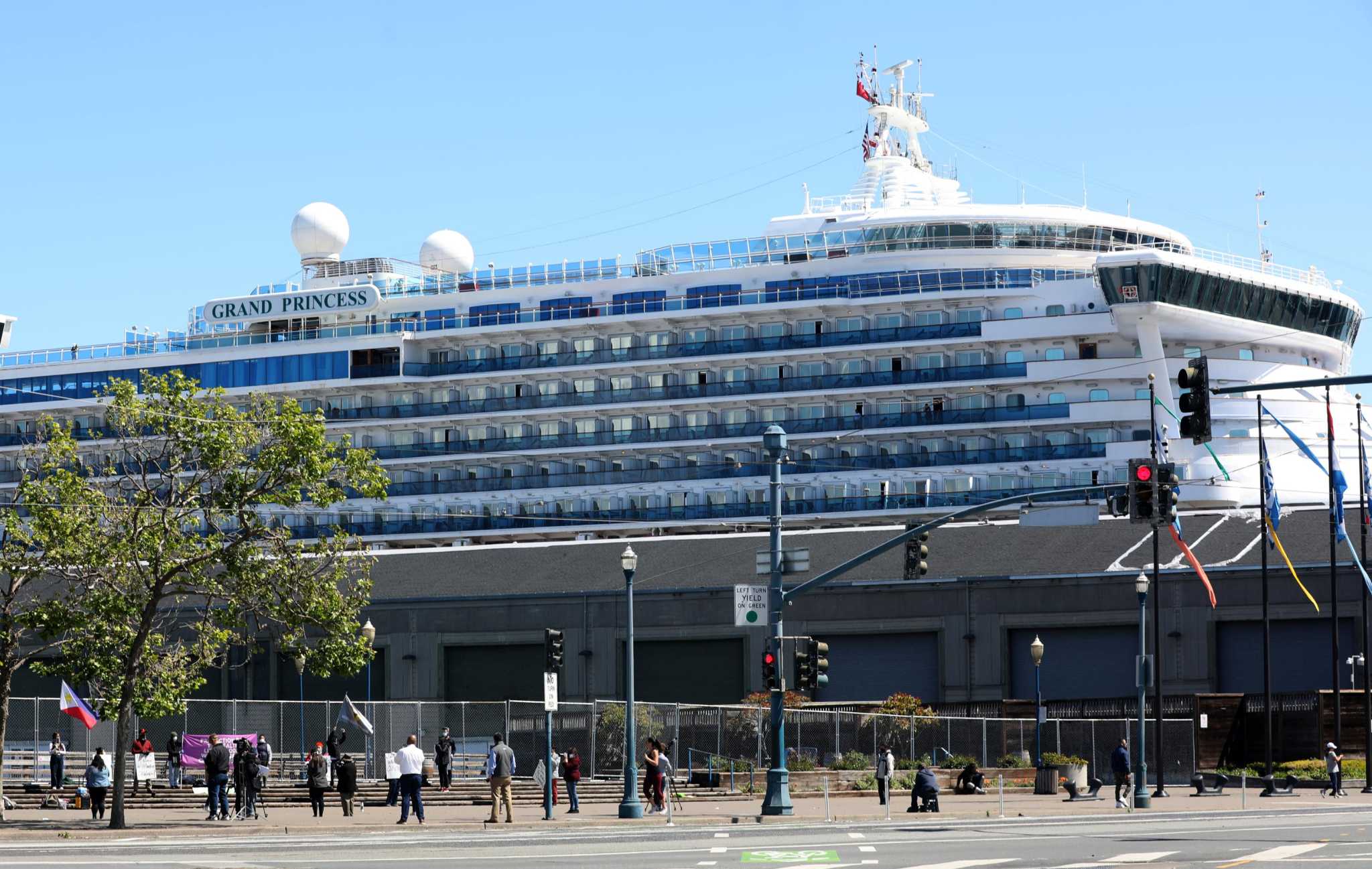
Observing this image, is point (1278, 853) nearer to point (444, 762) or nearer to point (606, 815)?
point (606, 815)

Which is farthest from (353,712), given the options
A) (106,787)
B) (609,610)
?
(609,610)

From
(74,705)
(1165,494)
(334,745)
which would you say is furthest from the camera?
(74,705)

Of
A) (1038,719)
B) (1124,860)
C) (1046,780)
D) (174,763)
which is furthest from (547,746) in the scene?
(1038,719)

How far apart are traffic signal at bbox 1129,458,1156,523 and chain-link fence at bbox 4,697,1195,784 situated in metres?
22.9

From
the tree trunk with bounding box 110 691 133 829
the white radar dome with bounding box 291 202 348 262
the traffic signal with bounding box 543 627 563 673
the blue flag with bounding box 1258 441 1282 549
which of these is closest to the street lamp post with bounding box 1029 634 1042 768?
the blue flag with bounding box 1258 441 1282 549

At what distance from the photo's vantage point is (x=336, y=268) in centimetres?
9394

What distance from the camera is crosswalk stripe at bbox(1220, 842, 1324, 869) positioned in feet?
85.4

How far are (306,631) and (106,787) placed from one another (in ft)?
109

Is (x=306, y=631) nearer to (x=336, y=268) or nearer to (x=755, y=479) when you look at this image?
(x=755, y=479)

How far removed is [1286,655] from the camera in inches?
2504

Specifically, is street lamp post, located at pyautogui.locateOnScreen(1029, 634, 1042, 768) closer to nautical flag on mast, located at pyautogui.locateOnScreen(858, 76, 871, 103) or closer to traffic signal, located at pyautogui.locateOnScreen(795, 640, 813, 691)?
traffic signal, located at pyautogui.locateOnScreen(795, 640, 813, 691)

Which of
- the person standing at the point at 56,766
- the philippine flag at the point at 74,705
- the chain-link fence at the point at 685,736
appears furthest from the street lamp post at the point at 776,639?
the person standing at the point at 56,766

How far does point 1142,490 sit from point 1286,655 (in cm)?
3478

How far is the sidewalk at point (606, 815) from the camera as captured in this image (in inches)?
1436
